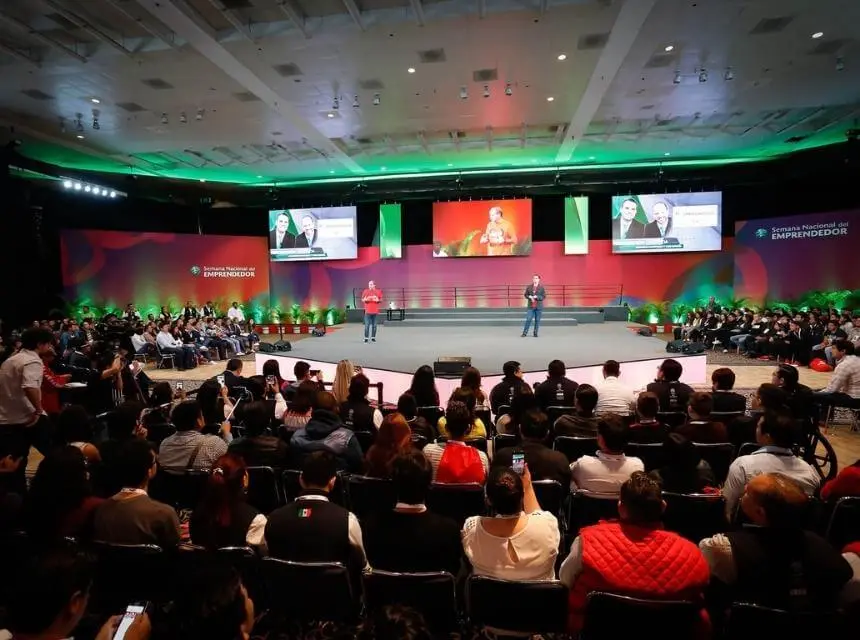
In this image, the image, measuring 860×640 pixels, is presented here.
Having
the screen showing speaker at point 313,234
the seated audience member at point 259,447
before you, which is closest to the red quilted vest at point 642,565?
the seated audience member at point 259,447

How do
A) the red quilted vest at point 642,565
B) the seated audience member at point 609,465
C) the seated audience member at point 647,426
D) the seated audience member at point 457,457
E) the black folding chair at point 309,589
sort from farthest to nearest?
the seated audience member at point 647,426 < the seated audience member at point 457,457 < the seated audience member at point 609,465 < the black folding chair at point 309,589 < the red quilted vest at point 642,565

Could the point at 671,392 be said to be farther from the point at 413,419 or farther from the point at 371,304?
the point at 371,304

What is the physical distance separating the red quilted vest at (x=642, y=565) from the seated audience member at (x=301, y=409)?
2.42 metres

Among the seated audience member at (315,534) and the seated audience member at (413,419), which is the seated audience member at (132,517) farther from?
the seated audience member at (413,419)

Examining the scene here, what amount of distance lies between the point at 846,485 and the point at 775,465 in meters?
0.31

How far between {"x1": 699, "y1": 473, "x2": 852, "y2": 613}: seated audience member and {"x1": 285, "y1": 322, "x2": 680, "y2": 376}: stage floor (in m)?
5.74

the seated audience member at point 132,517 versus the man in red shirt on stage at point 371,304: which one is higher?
the man in red shirt on stage at point 371,304

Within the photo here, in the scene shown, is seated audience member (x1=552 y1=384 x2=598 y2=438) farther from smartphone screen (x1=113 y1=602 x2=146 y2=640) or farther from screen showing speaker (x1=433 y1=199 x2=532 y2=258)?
screen showing speaker (x1=433 y1=199 x2=532 y2=258)

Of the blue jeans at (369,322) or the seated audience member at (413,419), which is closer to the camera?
the seated audience member at (413,419)

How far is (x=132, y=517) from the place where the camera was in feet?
6.88

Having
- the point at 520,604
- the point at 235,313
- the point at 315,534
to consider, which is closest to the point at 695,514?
the point at 520,604

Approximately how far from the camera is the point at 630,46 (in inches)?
292

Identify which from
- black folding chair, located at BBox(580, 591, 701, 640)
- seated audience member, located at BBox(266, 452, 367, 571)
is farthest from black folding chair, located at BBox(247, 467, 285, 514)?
black folding chair, located at BBox(580, 591, 701, 640)

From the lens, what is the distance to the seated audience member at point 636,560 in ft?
5.52
